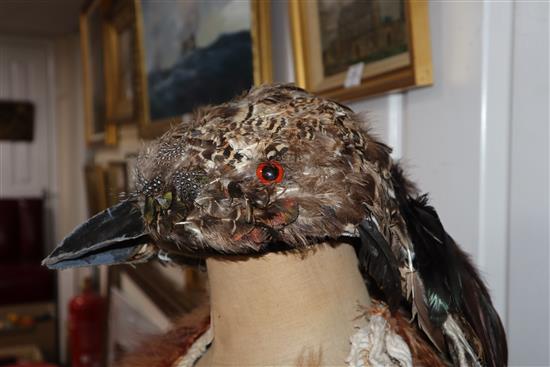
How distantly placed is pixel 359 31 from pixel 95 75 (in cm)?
177

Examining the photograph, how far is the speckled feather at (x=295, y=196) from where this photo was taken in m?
0.38

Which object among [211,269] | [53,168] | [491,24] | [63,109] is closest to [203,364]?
[211,269]

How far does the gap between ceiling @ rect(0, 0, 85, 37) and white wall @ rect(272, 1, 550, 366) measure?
1.78 m

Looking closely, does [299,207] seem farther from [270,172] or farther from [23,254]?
[23,254]

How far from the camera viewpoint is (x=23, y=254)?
3.25m

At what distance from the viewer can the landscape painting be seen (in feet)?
3.29

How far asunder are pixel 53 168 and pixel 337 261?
3.62 metres

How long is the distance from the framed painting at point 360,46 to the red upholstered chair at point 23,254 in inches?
104

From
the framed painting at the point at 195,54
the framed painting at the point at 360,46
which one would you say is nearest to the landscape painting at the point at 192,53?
the framed painting at the point at 195,54

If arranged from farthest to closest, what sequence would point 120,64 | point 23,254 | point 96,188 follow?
1. point 23,254
2. point 96,188
3. point 120,64

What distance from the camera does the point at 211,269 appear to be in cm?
44

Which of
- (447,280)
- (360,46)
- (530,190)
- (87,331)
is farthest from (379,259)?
(87,331)

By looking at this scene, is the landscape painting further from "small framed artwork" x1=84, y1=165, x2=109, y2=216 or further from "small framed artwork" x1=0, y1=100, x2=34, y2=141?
"small framed artwork" x1=0, y1=100, x2=34, y2=141

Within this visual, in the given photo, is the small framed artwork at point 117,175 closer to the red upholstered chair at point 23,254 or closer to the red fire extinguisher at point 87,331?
the red fire extinguisher at point 87,331
